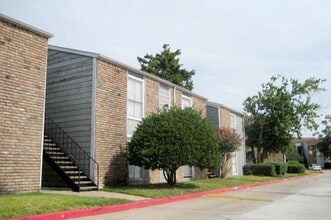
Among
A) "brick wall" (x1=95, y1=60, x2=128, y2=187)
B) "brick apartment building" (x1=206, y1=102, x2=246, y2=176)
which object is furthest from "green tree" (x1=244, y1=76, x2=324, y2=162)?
"brick wall" (x1=95, y1=60, x2=128, y2=187)

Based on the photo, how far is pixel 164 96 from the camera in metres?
23.6

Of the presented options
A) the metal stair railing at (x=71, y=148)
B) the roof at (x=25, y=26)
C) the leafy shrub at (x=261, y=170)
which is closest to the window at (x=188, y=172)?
the metal stair railing at (x=71, y=148)

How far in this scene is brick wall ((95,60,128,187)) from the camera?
18.0m

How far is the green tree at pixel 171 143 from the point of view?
17781 mm

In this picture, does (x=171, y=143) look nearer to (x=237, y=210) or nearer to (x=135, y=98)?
(x=135, y=98)

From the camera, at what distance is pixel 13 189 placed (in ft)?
44.1

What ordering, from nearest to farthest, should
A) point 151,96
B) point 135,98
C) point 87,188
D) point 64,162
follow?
point 87,188 → point 64,162 → point 135,98 → point 151,96

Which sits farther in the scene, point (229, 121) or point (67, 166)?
point (229, 121)

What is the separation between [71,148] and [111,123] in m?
2.00

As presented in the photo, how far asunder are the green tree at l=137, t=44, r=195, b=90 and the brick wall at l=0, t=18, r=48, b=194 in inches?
1315

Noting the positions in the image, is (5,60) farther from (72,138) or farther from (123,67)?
(123,67)

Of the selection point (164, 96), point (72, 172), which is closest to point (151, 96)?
point (164, 96)

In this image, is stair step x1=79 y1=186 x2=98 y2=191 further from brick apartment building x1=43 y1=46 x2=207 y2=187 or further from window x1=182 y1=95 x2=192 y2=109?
window x1=182 y1=95 x2=192 y2=109

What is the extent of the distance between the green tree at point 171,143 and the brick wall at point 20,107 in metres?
4.71
